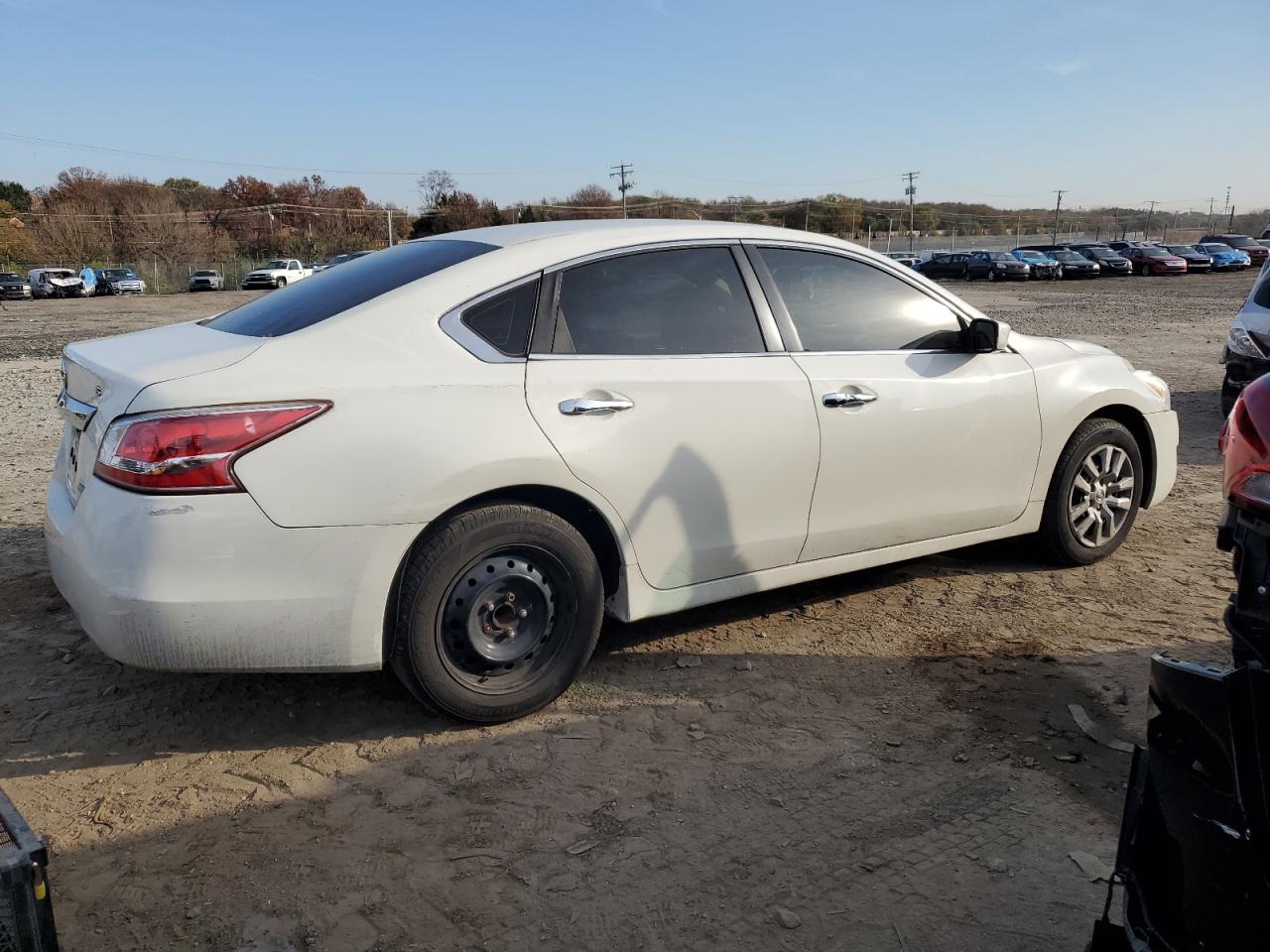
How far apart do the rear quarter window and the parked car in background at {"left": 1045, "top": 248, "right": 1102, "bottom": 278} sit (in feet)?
159

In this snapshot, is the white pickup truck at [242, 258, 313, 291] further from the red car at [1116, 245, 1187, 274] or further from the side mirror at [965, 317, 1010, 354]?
the side mirror at [965, 317, 1010, 354]

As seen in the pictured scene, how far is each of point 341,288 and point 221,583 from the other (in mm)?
1266

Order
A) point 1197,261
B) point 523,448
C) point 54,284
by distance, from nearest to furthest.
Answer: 1. point 523,448
2. point 54,284
3. point 1197,261

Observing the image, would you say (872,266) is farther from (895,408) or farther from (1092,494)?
(1092,494)

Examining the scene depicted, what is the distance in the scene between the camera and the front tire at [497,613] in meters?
3.27

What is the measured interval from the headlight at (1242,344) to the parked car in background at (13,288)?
48922mm

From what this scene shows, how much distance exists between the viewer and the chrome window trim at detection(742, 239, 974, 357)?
413 cm

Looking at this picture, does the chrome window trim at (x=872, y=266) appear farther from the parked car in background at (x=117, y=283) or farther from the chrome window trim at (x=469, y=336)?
the parked car in background at (x=117, y=283)

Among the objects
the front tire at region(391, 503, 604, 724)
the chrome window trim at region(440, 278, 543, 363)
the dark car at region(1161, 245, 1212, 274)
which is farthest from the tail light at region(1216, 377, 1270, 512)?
the dark car at region(1161, 245, 1212, 274)

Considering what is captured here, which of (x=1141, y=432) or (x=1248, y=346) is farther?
(x=1248, y=346)

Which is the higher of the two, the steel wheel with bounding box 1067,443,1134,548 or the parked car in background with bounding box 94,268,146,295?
the parked car in background with bounding box 94,268,146,295

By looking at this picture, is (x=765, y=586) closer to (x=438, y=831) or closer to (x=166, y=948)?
(x=438, y=831)

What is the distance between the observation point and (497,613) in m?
3.45

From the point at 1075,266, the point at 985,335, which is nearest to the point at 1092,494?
the point at 985,335
